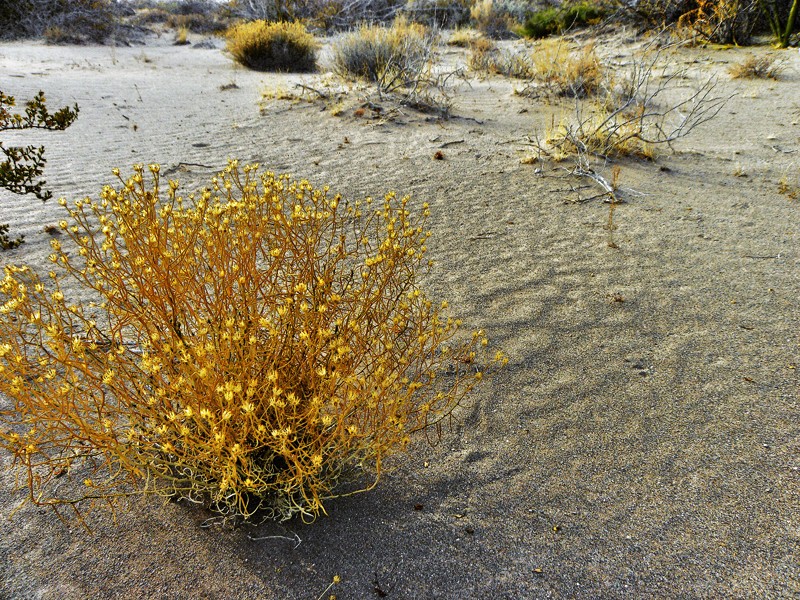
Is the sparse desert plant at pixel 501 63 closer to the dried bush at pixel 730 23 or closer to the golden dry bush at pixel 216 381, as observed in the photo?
the dried bush at pixel 730 23

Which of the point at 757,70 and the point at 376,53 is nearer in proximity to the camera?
the point at 757,70

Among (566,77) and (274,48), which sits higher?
(274,48)

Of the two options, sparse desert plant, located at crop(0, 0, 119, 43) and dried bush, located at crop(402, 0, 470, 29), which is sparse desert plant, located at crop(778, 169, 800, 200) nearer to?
dried bush, located at crop(402, 0, 470, 29)

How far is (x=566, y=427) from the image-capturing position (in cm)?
230

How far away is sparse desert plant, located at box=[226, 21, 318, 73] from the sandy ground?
6.62 metres

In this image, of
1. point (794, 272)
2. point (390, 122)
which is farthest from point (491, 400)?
point (390, 122)

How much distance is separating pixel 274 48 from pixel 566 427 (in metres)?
10.9

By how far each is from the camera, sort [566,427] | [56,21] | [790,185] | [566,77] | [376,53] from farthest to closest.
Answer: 1. [56,21]
2. [376,53]
3. [566,77]
4. [790,185]
5. [566,427]

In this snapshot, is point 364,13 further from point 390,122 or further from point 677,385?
point 677,385

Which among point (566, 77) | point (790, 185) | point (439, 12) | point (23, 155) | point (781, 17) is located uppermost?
point (439, 12)

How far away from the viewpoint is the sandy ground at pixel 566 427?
5.60 ft

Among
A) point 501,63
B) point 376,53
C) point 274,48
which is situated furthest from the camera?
point 274,48

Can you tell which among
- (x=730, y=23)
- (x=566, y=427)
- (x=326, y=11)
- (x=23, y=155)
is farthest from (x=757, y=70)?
(x=326, y=11)

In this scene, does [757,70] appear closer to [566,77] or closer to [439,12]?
[566,77]
